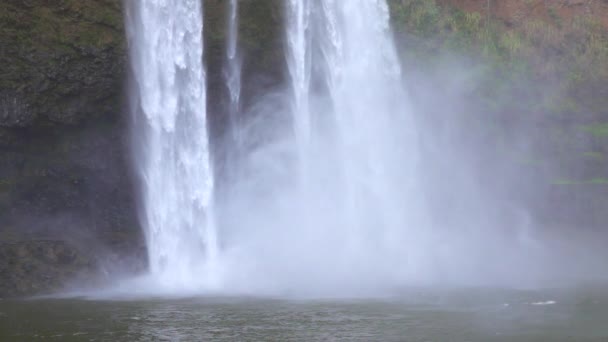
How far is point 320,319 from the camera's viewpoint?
1609 cm

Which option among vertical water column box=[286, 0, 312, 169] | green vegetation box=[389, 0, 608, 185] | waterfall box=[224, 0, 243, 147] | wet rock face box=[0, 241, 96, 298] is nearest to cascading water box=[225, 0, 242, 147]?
waterfall box=[224, 0, 243, 147]

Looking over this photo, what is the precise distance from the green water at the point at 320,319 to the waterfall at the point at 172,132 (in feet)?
14.7

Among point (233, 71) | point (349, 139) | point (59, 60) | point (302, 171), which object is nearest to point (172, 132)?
point (233, 71)

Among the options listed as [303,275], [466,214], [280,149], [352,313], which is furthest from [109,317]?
[466,214]

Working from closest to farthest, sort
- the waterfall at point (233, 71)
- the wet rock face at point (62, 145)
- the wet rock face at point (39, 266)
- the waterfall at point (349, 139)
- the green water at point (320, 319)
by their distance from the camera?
1. the green water at point (320, 319)
2. the wet rock face at point (39, 266)
3. the wet rock face at point (62, 145)
4. the waterfall at point (233, 71)
5. the waterfall at point (349, 139)

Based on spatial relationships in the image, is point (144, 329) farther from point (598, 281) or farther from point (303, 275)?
point (598, 281)

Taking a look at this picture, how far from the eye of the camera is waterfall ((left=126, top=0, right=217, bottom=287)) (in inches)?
915

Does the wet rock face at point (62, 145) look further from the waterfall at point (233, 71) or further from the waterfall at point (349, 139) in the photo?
the waterfall at point (349, 139)

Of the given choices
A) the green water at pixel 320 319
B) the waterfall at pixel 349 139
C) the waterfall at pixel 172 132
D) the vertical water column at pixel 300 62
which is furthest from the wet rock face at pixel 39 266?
the vertical water column at pixel 300 62

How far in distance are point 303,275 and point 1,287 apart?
7.37 meters

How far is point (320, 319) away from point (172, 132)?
9.14 meters

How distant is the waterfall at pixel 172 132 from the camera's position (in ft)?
76.3

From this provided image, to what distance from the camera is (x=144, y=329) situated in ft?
49.5

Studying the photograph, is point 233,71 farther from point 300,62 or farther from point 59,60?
point 59,60
